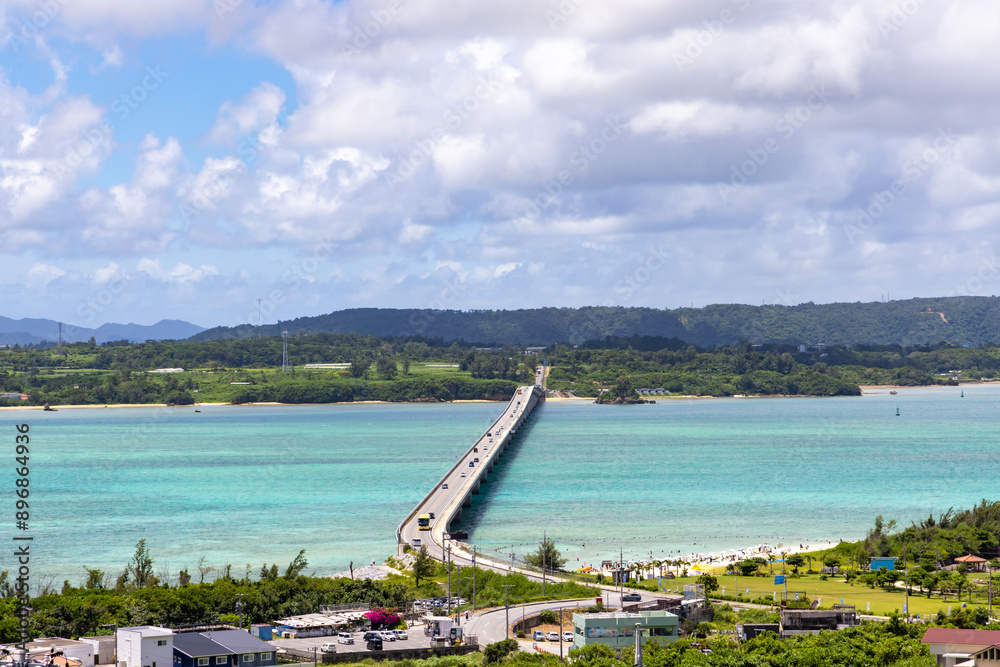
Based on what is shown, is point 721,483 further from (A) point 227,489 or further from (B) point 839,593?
(B) point 839,593

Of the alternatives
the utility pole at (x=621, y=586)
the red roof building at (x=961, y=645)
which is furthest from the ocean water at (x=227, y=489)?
the red roof building at (x=961, y=645)

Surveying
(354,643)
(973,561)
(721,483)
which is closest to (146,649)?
(354,643)

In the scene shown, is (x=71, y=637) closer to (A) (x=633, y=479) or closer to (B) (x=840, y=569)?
(B) (x=840, y=569)

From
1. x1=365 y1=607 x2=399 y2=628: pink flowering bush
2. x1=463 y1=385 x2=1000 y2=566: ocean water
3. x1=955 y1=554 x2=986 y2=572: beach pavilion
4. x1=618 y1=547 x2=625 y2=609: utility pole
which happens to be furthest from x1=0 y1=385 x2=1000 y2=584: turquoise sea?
x1=365 y1=607 x2=399 y2=628: pink flowering bush

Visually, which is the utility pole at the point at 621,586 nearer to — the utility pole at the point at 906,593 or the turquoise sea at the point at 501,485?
the turquoise sea at the point at 501,485

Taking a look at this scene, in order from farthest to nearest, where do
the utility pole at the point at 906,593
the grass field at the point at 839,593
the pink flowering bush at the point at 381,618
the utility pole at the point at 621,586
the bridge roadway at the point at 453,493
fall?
the bridge roadway at the point at 453,493 → the grass field at the point at 839,593 → the utility pole at the point at 906,593 → the utility pole at the point at 621,586 → the pink flowering bush at the point at 381,618
